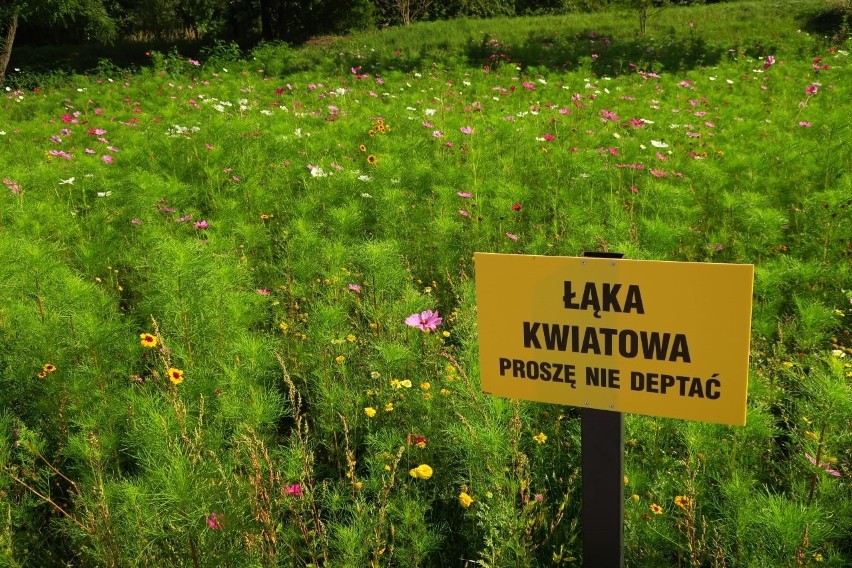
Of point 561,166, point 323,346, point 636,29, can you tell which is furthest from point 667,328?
point 636,29

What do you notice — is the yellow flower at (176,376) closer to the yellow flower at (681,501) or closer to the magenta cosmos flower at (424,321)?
the magenta cosmos flower at (424,321)

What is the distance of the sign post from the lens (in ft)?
4.08

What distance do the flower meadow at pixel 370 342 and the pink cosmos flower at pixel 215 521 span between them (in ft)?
0.05

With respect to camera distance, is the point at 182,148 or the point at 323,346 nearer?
the point at 323,346

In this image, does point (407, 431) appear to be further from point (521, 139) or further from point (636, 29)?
point (636, 29)

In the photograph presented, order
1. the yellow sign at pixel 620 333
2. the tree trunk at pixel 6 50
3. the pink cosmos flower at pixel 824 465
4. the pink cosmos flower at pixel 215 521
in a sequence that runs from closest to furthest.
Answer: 1. the yellow sign at pixel 620 333
2. the pink cosmos flower at pixel 215 521
3. the pink cosmos flower at pixel 824 465
4. the tree trunk at pixel 6 50

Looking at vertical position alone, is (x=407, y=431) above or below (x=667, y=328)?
below

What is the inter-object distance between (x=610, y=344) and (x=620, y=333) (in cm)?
3

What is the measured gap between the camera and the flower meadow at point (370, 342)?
1.72 meters

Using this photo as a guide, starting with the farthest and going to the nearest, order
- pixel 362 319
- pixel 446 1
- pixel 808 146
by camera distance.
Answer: pixel 446 1 → pixel 808 146 → pixel 362 319

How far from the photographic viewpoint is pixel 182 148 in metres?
4.94

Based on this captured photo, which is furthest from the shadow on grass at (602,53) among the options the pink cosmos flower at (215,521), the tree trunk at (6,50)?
the tree trunk at (6,50)

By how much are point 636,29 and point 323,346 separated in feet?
42.4

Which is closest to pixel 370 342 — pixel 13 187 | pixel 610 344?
pixel 610 344
